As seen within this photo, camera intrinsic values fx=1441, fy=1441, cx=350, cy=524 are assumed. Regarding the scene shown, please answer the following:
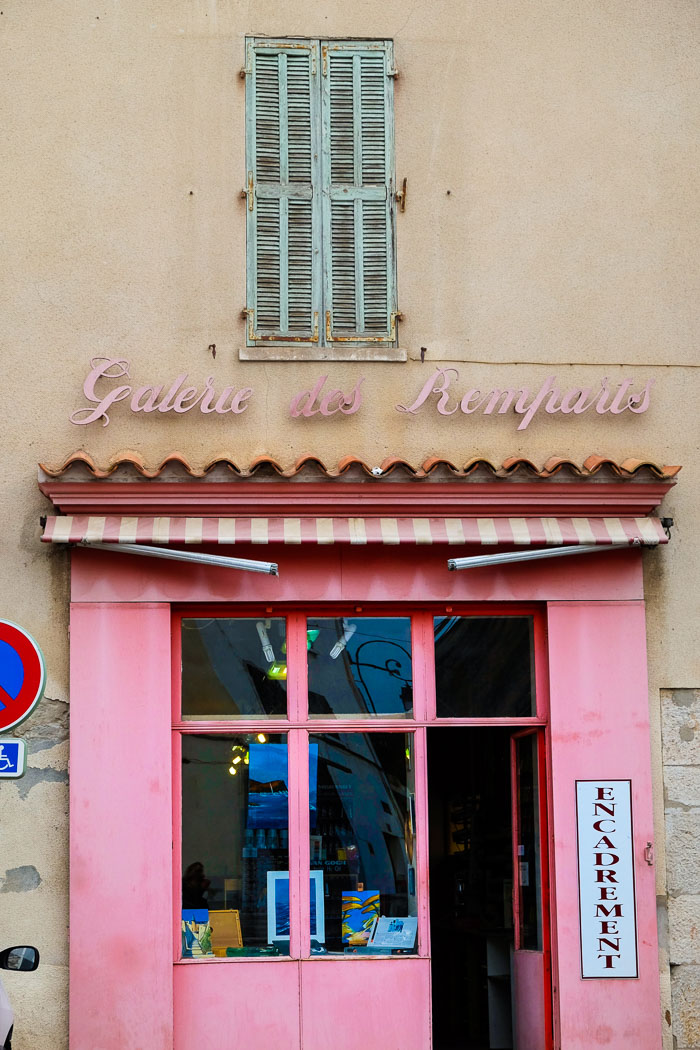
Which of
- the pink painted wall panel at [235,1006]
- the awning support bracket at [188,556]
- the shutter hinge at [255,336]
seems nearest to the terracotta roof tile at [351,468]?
the awning support bracket at [188,556]

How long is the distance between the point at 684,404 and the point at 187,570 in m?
3.70

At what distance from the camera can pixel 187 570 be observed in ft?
31.9

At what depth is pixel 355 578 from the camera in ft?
32.2

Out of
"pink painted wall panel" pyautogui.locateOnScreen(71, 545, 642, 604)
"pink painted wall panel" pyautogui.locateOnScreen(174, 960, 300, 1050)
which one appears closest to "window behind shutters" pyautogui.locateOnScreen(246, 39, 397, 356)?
"pink painted wall panel" pyautogui.locateOnScreen(71, 545, 642, 604)

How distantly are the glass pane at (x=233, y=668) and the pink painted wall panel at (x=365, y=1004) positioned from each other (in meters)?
1.75

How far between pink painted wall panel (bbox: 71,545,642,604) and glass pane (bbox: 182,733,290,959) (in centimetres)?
103

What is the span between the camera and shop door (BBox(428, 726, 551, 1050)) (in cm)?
1015

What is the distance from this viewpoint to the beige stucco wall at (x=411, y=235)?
9969 mm

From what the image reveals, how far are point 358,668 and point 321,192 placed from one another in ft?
11.2

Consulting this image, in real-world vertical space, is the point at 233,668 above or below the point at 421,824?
above

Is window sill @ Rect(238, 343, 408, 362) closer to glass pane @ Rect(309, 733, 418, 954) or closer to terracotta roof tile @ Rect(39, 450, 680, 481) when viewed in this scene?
terracotta roof tile @ Rect(39, 450, 680, 481)

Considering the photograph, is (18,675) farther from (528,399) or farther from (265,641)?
(528,399)

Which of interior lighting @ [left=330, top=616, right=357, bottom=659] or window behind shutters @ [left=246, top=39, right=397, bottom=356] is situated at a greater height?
window behind shutters @ [left=246, top=39, right=397, bottom=356]

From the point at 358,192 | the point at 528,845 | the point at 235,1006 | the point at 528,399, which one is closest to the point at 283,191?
the point at 358,192
